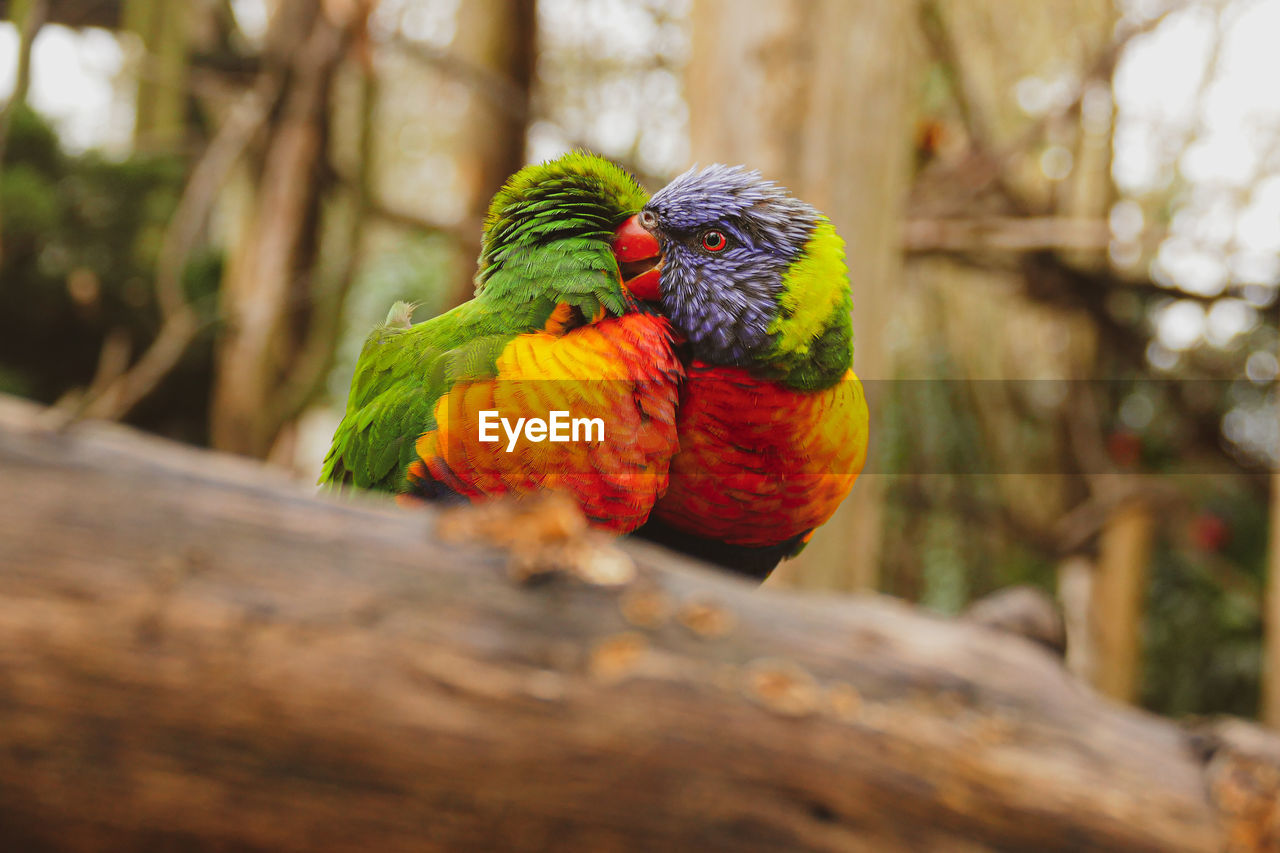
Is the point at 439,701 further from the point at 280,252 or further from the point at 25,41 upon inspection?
the point at 280,252

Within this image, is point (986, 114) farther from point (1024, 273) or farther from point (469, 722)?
point (469, 722)

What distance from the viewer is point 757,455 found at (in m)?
0.66

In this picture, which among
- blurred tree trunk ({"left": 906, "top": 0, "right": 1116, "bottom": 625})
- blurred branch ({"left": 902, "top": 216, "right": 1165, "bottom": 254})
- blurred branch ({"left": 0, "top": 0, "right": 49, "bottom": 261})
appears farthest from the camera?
blurred tree trunk ({"left": 906, "top": 0, "right": 1116, "bottom": 625})

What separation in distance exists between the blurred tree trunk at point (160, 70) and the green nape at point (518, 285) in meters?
1.75

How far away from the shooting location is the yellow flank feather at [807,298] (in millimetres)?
640

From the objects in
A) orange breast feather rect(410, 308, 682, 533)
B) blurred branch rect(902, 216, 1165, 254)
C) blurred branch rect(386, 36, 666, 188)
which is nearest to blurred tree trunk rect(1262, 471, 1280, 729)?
blurred branch rect(902, 216, 1165, 254)

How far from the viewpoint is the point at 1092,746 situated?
0.56 m

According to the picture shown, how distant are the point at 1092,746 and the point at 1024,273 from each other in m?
2.74

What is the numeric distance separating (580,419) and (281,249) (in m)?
1.32

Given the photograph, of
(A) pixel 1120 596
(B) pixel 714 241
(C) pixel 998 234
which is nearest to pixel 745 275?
(B) pixel 714 241

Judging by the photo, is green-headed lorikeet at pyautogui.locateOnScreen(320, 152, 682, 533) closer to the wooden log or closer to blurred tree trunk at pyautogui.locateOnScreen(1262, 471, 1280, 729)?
the wooden log

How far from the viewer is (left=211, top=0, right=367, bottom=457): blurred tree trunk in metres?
1.51

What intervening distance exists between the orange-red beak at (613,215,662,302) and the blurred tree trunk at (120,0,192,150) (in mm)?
1831

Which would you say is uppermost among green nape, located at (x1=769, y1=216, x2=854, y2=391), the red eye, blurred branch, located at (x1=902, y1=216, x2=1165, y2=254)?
blurred branch, located at (x1=902, y1=216, x2=1165, y2=254)
